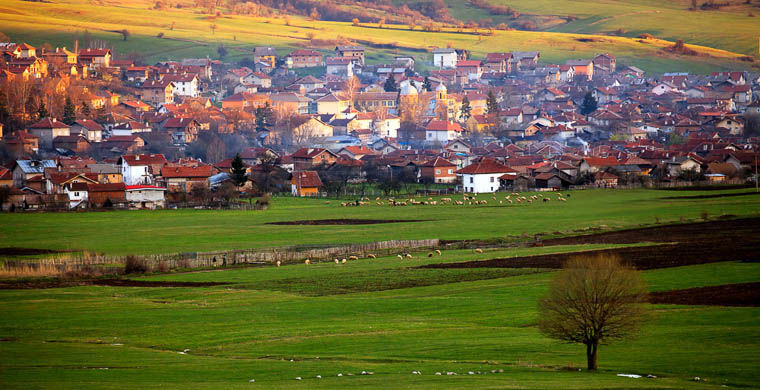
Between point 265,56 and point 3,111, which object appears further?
point 265,56

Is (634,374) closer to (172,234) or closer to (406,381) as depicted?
(406,381)

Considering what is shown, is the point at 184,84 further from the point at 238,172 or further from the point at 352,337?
the point at 352,337

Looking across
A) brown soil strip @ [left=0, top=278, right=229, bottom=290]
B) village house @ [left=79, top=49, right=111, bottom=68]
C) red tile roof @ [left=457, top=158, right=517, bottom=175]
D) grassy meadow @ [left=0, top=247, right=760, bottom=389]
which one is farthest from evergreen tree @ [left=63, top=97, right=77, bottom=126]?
grassy meadow @ [left=0, top=247, right=760, bottom=389]

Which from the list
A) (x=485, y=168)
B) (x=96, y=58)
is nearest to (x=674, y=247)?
(x=485, y=168)

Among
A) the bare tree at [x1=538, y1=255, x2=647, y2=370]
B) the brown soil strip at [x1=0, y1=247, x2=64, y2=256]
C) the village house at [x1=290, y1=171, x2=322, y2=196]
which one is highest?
the bare tree at [x1=538, y1=255, x2=647, y2=370]

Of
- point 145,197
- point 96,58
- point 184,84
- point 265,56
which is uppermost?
point 96,58

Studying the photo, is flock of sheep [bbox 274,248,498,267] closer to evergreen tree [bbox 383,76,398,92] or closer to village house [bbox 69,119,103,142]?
village house [bbox 69,119,103,142]
